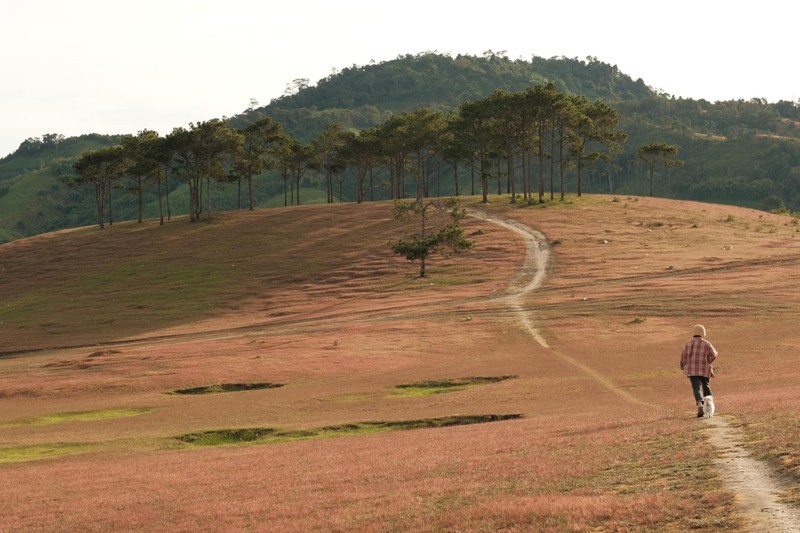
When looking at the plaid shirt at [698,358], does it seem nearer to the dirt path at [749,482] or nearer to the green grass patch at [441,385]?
the dirt path at [749,482]

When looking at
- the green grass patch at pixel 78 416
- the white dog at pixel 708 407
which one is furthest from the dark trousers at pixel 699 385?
the green grass patch at pixel 78 416

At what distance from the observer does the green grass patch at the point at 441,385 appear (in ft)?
169

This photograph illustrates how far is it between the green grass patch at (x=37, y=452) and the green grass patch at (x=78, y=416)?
652 centimetres

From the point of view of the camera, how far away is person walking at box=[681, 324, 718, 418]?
3069 centimetres

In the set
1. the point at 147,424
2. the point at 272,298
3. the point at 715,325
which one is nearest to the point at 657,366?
the point at 715,325

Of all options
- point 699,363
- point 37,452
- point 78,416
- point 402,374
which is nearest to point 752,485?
point 699,363

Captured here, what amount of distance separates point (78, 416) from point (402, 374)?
19626 mm

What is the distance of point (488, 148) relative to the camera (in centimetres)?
15938

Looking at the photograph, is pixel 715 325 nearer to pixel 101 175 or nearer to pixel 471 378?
pixel 471 378

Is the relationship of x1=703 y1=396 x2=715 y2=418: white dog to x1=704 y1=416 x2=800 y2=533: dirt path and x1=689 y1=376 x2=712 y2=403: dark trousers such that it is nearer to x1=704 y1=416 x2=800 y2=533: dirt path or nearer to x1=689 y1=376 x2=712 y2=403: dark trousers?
x1=689 y1=376 x2=712 y2=403: dark trousers

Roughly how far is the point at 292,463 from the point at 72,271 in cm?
11338

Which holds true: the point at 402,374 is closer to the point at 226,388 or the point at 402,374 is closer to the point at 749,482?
the point at 226,388

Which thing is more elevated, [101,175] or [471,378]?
[101,175]

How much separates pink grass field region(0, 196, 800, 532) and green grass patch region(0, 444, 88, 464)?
192 millimetres
